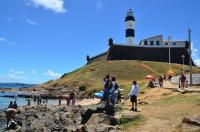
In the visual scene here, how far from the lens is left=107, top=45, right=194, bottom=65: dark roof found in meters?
120

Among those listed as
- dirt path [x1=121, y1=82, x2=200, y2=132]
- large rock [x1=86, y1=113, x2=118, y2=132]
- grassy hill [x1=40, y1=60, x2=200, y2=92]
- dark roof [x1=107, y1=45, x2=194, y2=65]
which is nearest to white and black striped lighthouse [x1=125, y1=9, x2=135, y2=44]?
dark roof [x1=107, y1=45, x2=194, y2=65]

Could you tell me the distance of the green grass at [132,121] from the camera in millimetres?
20398

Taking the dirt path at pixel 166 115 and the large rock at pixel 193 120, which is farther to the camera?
the dirt path at pixel 166 115

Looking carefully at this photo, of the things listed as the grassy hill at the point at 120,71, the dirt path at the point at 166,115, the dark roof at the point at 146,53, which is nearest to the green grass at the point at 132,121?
the dirt path at the point at 166,115

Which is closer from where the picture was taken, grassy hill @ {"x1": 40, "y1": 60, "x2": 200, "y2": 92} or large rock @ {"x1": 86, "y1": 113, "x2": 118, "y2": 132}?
large rock @ {"x1": 86, "y1": 113, "x2": 118, "y2": 132}

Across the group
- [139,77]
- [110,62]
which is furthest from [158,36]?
[139,77]

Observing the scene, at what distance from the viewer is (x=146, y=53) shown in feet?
396

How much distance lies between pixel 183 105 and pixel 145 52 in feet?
316

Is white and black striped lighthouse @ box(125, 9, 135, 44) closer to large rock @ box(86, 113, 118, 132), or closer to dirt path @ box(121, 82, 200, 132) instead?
dirt path @ box(121, 82, 200, 132)

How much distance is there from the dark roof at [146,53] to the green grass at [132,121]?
3867 inches

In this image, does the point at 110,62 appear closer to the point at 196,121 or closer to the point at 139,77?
the point at 139,77

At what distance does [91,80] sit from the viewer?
95.9 m

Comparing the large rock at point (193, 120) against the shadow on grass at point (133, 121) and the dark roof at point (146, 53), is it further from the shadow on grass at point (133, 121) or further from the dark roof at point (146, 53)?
the dark roof at point (146, 53)

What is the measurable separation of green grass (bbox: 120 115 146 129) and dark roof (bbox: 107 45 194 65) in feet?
322
